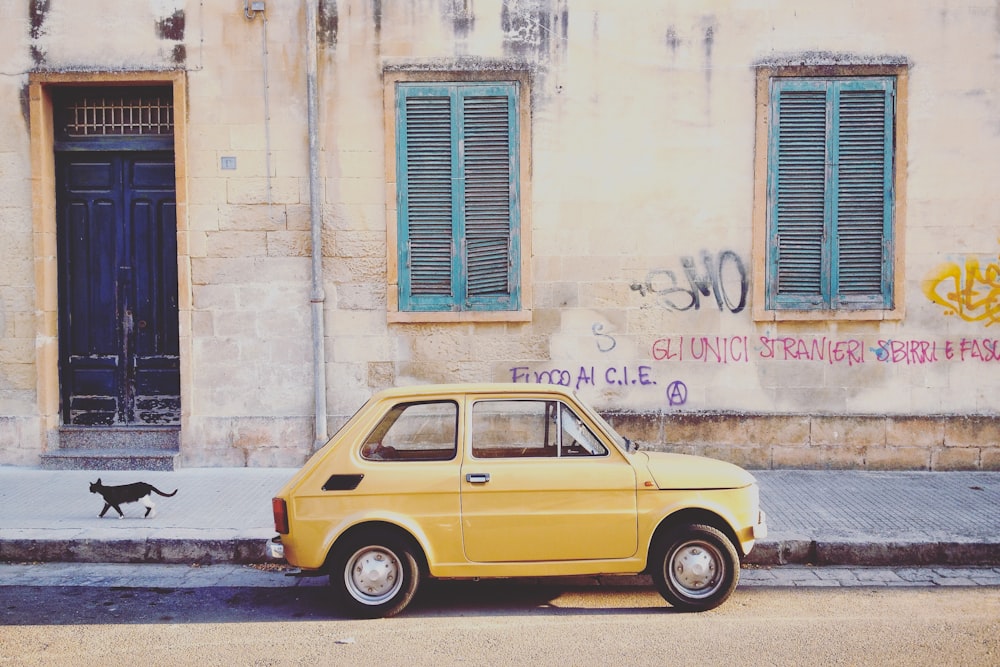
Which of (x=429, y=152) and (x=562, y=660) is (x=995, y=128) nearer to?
(x=429, y=152)

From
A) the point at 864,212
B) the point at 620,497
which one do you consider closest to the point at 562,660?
the point at 620,497

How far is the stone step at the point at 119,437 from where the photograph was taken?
9852 millimetres

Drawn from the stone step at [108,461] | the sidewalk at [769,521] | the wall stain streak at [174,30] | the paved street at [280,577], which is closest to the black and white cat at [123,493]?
the sidewalk at [769,521]

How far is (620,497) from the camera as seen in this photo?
5.43 m

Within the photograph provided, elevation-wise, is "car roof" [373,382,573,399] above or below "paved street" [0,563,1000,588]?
above

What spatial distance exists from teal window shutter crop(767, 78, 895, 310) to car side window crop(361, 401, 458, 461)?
538 centimetres

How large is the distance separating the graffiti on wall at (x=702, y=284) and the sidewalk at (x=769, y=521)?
2.03m

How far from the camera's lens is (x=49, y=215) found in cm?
972

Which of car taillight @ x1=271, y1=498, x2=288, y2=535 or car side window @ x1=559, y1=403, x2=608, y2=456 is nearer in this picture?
car taillight @ x1=271, y1=498, x2=288, y2=535

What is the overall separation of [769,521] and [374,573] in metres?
3.63

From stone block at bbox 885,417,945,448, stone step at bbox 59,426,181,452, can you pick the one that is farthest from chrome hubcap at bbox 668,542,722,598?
stone step at bbox 59,426,181,452

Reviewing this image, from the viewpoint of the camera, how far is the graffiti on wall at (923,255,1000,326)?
9.50 m

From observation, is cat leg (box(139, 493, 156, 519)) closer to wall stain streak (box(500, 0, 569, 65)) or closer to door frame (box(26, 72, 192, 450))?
door frame (box(26, 72, 192, 450))

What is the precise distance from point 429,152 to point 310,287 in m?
2.06
